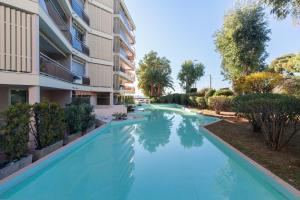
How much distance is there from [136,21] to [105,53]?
2540cm

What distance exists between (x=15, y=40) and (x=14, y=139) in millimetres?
4665

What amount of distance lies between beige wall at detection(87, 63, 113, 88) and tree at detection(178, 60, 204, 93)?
1462 inches

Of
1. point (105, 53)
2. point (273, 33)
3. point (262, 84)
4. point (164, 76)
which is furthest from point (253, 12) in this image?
point (164, 76)

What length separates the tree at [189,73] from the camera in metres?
56.2

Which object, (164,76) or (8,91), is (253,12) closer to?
(8,91)

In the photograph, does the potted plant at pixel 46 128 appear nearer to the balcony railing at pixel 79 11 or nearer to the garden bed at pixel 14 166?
the garden bed at pixel 14 166

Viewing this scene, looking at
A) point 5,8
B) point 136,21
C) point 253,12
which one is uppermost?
point 136,21

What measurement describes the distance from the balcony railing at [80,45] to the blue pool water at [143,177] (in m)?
10.6

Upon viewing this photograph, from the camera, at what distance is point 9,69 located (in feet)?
24.6

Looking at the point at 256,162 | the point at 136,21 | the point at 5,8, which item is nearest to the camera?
the point at 256,162

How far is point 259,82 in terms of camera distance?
19.4m

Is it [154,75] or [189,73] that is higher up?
[189,73]

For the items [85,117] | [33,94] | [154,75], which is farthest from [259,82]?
[154,75]

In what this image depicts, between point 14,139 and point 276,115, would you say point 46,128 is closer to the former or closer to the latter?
point 14,139
